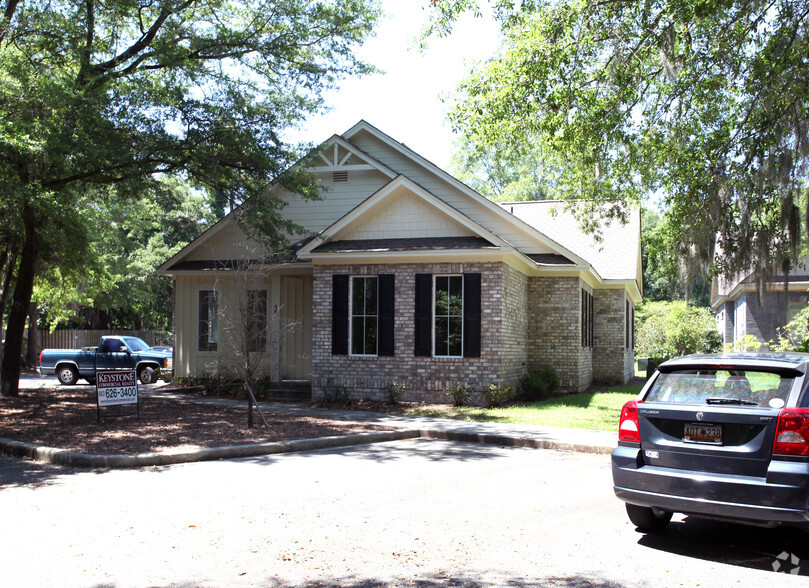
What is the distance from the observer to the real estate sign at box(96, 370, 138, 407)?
12836 millimetres

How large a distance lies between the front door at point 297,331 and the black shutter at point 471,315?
5.40 meters

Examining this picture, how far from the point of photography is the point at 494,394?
1591 centimetres

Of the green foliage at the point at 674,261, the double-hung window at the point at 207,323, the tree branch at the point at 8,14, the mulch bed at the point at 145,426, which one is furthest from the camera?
the double-hung window at the point at 207,323

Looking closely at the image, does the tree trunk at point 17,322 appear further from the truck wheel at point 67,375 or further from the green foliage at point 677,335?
the green foliage at point 677,335

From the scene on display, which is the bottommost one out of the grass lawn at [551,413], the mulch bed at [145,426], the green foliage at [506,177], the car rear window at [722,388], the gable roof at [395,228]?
the grass lawn at [551,413]

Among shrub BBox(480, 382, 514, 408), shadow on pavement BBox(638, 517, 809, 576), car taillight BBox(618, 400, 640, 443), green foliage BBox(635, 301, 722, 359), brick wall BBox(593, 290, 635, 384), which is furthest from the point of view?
green foliage BBox(635, 301, 722, 359)

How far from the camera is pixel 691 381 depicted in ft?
20.1

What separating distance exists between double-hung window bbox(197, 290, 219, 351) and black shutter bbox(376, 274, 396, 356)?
6.20 metres

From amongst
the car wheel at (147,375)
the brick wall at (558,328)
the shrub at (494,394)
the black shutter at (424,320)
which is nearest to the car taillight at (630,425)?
the shrub at (494,394)

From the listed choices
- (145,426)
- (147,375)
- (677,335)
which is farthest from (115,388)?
(677,335)

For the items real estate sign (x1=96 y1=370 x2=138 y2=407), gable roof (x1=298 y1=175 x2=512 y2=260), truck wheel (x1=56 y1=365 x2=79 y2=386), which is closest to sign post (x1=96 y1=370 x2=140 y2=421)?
real estate sign (x1=96 y1=370 x2=138 y2=407)

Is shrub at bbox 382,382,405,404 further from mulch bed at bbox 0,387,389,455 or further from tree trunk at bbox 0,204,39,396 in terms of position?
tree trunk at bbox 0,204,39,396

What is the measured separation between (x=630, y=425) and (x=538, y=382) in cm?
1185

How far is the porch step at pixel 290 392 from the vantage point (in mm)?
18219
